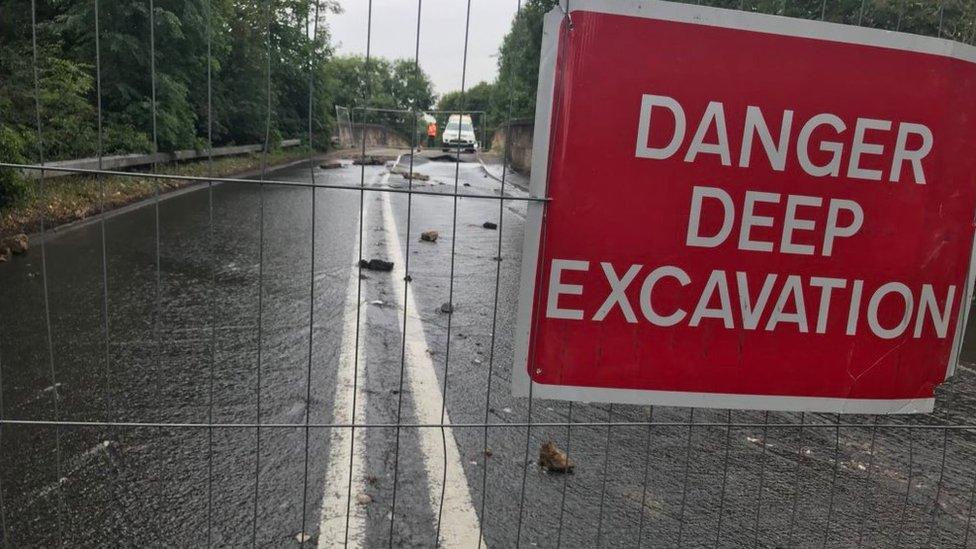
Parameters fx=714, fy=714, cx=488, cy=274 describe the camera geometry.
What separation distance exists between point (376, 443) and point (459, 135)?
163 centimetres

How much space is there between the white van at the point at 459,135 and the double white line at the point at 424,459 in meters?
0.59

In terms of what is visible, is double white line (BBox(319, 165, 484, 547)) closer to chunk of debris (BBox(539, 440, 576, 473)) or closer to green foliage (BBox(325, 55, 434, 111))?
chunk of debris (BBox(539, 440, 576, 473))

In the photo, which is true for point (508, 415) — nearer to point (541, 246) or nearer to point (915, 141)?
point (541, 246)

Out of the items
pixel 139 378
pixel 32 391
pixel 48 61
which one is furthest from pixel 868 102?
pixel 48 61

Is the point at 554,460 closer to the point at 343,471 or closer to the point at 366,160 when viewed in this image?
the point at 343,471

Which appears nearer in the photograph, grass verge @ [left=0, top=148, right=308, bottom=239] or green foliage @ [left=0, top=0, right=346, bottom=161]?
green foliage @ [left=0, top=0, right=346, bottom=161]

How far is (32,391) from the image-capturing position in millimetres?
3791

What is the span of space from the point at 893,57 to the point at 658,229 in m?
0.90

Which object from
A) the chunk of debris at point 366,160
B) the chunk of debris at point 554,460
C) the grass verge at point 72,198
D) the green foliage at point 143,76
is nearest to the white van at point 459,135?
the chunk of debris at point 366,160

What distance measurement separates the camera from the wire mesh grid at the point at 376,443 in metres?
2.55

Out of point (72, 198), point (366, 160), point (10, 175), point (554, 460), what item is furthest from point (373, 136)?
point (72, 198)

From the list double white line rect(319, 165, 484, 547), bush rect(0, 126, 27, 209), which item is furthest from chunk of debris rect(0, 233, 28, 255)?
double white line rect(319, 165, 484, 547)

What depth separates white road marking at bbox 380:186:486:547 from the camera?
2.66 meters

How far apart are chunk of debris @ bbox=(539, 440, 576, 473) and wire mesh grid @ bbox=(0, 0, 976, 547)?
0.15 ft
